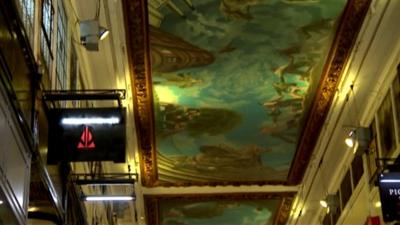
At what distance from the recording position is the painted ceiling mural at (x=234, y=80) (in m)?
14.0

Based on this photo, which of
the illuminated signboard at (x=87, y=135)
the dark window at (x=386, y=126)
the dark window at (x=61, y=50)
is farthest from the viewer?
the dark window at (x=386, y=126)

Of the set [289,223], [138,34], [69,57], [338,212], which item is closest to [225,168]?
[338,212]

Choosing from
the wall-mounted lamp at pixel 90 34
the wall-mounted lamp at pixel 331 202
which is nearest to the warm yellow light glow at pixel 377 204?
the wall-mounted lamp at pixel 331 202

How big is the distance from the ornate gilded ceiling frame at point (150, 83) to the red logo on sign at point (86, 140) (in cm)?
459

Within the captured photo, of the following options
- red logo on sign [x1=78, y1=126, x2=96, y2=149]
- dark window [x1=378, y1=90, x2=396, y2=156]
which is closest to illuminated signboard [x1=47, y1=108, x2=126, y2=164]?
red logo on sign [x1=78, y1=126, x2=96, y2=149]

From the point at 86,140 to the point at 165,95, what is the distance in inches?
316

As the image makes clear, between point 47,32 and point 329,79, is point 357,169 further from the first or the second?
point 47,32

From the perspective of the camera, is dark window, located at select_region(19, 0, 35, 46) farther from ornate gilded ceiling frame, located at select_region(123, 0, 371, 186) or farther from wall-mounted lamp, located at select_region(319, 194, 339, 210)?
wall-mounted lamp, located at select_region(319, 194, 339, 210)

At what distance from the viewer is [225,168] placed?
21469 millimetres

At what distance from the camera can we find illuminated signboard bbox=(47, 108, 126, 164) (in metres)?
9.12

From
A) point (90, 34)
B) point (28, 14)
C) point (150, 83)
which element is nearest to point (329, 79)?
point (150, 83)

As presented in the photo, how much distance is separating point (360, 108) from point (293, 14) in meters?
3.93

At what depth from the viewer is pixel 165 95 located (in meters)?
17.1

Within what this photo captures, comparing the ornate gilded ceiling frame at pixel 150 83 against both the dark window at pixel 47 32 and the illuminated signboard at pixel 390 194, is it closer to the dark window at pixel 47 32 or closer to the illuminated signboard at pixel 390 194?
the dark window at pixel 47 32
